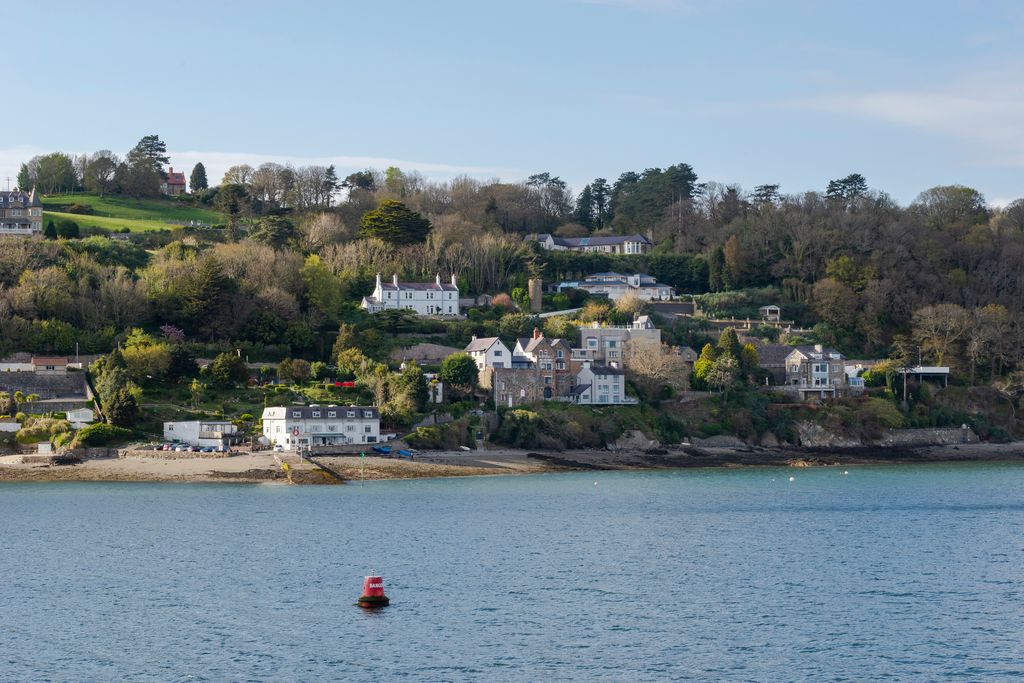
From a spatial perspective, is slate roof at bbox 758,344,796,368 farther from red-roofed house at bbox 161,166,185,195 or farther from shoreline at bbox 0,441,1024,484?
red-roofed house at bbox 161,166,185,195

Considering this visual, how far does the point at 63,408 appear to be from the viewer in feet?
211

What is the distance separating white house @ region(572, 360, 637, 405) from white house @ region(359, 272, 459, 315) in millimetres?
15335

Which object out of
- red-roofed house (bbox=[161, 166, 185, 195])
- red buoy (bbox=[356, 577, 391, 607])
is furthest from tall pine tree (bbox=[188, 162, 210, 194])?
red buoy (bbox=[356, 577, 391, 607])

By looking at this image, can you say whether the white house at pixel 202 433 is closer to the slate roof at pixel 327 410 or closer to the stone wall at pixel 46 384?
the slate roof at pixel 327 410

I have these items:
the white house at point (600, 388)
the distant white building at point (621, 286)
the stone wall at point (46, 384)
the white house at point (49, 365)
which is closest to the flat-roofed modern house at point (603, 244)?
the distant white building at point (621, 286)

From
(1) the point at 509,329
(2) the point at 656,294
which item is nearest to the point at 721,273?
(2) the point at 656,294

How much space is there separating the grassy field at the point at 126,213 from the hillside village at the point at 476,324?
56 cm

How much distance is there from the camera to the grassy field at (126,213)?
105 meters

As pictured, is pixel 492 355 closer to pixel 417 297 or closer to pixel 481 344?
pixel 481 344

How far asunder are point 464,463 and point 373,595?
30.9 m

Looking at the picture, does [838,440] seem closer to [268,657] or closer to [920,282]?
[920,282]

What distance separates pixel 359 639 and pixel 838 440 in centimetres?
5116

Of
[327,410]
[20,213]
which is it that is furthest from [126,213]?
[327,410]

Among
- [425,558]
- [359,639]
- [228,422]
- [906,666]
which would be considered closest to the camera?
[906,666]
